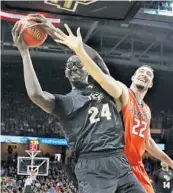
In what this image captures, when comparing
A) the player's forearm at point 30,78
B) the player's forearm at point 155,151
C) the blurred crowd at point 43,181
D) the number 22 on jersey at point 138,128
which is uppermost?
the player's forearm at point 30,78

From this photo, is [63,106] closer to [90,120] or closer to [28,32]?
[90,120]

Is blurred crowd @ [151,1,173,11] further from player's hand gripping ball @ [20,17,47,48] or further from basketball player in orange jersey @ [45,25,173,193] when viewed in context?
player's hand gripping ball @ [20,17,47,48]

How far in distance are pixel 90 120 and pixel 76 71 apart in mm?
311

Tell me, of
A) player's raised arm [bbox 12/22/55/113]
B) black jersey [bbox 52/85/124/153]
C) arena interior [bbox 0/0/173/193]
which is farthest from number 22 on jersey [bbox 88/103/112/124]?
arena interior [bbox 0/0/173/193]

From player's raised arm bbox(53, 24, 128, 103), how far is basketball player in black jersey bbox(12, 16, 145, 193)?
11 centimetres

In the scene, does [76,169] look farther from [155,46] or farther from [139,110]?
[155,46]

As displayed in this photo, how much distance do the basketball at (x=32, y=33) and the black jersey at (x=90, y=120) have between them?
15.3 inches

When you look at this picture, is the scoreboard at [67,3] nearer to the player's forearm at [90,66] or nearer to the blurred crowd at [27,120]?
the blurred crowd at [27,120]

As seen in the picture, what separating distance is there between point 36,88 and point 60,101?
0.68 feet

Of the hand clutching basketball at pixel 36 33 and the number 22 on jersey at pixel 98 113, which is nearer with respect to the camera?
the hand clutching basketball at pixel 36 33

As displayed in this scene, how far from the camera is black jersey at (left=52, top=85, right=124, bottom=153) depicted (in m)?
2.64

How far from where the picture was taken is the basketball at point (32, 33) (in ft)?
8.59

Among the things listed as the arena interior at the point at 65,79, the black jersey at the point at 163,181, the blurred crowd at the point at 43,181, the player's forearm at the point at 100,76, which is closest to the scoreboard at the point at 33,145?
the arena interior at the point at 65,79

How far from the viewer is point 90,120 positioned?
2.67 meters
